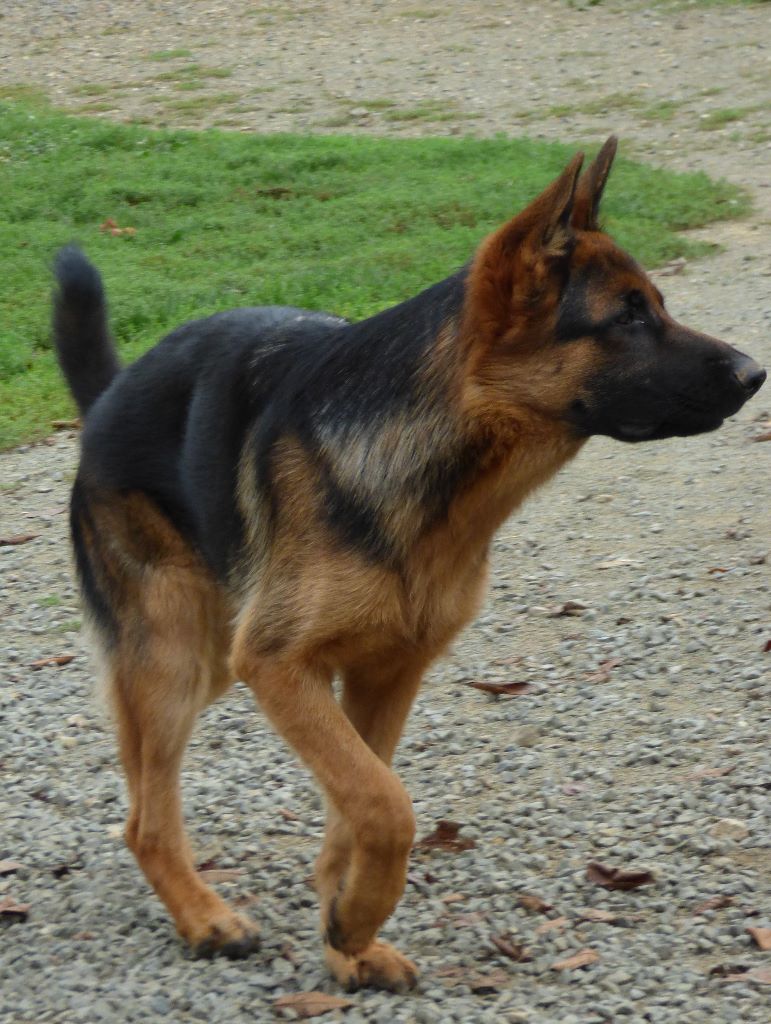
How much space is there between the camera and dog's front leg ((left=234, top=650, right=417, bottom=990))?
3949 mm

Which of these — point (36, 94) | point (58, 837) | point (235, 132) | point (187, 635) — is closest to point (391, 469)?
point (187, 635)

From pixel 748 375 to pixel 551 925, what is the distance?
65.9 inches

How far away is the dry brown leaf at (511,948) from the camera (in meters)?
4.30

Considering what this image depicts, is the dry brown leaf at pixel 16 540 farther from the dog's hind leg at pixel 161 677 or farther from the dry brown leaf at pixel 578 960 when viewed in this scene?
the dry brown leaf at pixel 578 960

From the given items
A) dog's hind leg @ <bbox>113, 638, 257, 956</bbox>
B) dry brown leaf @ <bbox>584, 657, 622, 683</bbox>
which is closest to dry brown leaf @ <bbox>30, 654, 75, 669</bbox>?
dog's hind leg @ <bbox>113, 638, 257, 956</bbox>

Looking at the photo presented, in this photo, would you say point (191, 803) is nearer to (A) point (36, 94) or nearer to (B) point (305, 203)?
(B) point (305, 203)

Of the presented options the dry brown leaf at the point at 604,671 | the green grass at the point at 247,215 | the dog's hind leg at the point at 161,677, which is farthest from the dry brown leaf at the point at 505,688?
the green grass at the point at 247,215

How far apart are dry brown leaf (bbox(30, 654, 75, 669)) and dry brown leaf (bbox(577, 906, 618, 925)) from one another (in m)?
2.89

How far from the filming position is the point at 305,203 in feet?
48.4

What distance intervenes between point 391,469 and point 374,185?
11382 millimetres

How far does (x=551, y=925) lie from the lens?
4.43m

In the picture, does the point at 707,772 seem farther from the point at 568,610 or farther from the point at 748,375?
the point at 748,375

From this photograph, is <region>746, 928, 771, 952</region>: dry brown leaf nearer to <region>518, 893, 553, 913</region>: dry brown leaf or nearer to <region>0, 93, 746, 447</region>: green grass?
<region>518, 893, 553, 913</region>: dry brown leaf

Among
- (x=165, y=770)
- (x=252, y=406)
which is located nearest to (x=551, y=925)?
(x=165, y=770)
